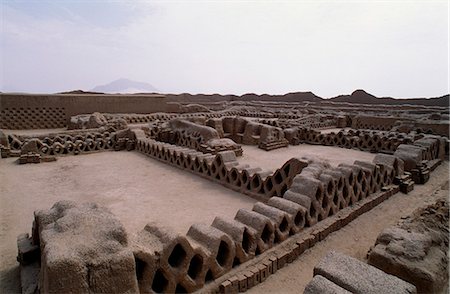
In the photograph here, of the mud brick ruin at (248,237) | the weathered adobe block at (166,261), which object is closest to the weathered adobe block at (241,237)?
the mud brick ruin at (248,237)

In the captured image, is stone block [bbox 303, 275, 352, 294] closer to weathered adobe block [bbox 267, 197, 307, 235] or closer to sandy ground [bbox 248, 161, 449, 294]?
sandy ground [bbox 248, 161, 449, 294]

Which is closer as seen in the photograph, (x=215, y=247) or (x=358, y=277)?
(x=358, y=277)

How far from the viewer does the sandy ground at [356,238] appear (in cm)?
352

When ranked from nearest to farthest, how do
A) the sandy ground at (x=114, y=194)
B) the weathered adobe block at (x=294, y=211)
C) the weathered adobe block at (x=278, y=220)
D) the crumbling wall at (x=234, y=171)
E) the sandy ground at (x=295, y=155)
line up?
the weathered adobe block at (x=278, y=220)
the weathered adobe block at (x=294, y=211)
the sandy ground at (x=114, y=194)
the crumbling wall at (x=234, y=171)
the sandy ground at (x=295, y=155)

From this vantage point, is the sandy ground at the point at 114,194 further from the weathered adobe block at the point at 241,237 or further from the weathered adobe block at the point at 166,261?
the weathered adobe block at the point at 166,261

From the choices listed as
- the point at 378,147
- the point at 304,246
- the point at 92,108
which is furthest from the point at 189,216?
the point at 92,108

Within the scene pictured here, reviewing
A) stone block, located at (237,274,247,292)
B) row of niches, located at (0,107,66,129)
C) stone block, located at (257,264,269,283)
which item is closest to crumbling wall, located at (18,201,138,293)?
stone block, located at (237,274,247,292)

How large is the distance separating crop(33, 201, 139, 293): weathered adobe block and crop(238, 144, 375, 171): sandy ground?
7.29 m

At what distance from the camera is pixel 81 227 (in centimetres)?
265

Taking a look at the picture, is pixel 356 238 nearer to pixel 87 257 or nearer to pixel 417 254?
pixel 417 254

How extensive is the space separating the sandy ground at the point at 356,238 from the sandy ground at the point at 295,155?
311 centimetres

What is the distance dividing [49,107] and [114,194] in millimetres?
14575

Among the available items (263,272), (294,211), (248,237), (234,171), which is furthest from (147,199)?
(263,272)

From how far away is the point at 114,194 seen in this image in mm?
6719
